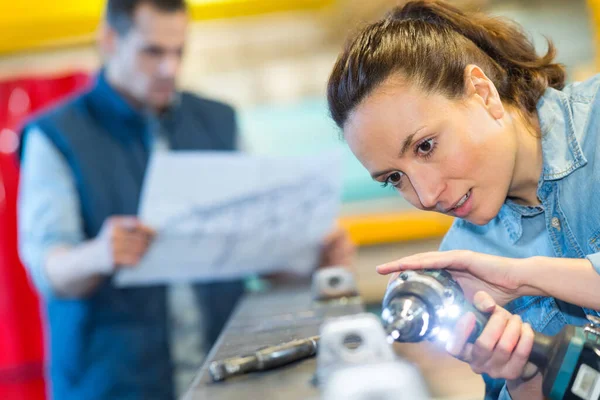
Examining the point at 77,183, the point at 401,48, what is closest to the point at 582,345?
the point at 401,48

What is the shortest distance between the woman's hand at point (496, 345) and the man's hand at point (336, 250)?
0.86 meters

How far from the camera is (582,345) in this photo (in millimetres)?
601

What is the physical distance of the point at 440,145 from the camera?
0.80 meters

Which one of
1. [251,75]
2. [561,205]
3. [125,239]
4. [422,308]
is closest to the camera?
[422,308]

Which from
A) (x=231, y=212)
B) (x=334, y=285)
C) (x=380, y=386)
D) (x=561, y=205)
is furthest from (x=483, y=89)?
(x=231, y=212)

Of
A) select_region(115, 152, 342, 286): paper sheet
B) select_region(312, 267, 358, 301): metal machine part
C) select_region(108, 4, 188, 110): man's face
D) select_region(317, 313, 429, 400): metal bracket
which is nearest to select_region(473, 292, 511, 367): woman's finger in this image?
select_region(317, 313, 429, 400): metal bracket

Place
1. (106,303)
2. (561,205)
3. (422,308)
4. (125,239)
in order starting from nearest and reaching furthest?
(422,308)
(561,205)
(125,239)
(106,303)

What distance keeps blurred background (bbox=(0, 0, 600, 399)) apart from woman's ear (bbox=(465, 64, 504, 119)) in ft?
5.20

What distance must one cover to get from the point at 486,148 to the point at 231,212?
724 millimetres

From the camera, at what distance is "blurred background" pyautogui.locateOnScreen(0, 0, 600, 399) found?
99.9 inches

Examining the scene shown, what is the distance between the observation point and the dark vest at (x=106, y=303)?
4.77 ft

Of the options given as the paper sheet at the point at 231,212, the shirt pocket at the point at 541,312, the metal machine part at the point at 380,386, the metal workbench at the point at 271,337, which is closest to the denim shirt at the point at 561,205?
the shirt pocket at the point at 541,312

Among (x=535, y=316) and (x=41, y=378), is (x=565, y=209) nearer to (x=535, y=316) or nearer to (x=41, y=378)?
(x=535, y=316)

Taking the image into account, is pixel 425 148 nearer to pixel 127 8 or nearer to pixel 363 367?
pixel 363 367
